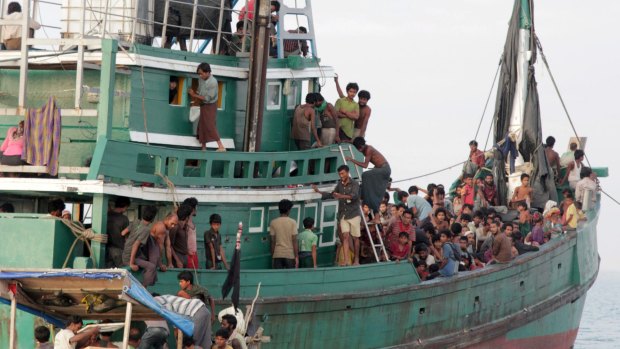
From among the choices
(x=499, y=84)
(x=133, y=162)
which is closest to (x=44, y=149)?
(x=133, y=162)

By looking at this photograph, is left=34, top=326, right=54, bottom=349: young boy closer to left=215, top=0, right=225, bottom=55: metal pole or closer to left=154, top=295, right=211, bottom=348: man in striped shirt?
left=154, top=295, right=211, bottom=348: man in striped shirt

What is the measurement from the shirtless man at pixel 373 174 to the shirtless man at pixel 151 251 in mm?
4313

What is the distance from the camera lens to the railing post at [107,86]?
1917 centimetres

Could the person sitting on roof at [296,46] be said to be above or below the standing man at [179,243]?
above

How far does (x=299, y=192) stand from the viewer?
21891 mm

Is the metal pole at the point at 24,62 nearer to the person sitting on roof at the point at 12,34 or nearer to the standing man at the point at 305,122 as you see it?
the person sitting on roof at the point at 12,34

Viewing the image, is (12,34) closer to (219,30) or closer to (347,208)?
(219,30)

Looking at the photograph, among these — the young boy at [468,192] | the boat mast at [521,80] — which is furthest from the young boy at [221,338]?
the boat mast at [521,80]

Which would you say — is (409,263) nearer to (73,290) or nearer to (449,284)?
(449,284)

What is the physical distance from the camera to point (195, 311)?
18203 mm

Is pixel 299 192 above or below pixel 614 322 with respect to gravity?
above

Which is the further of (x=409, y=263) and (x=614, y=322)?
(x=614, y=322)

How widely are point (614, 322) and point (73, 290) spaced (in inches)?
1413

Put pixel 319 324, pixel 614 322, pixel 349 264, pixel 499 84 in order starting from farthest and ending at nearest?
1. pixel 614 322
2. pixel 499 84
3. pixel 349 264
4. pixel 319 324
